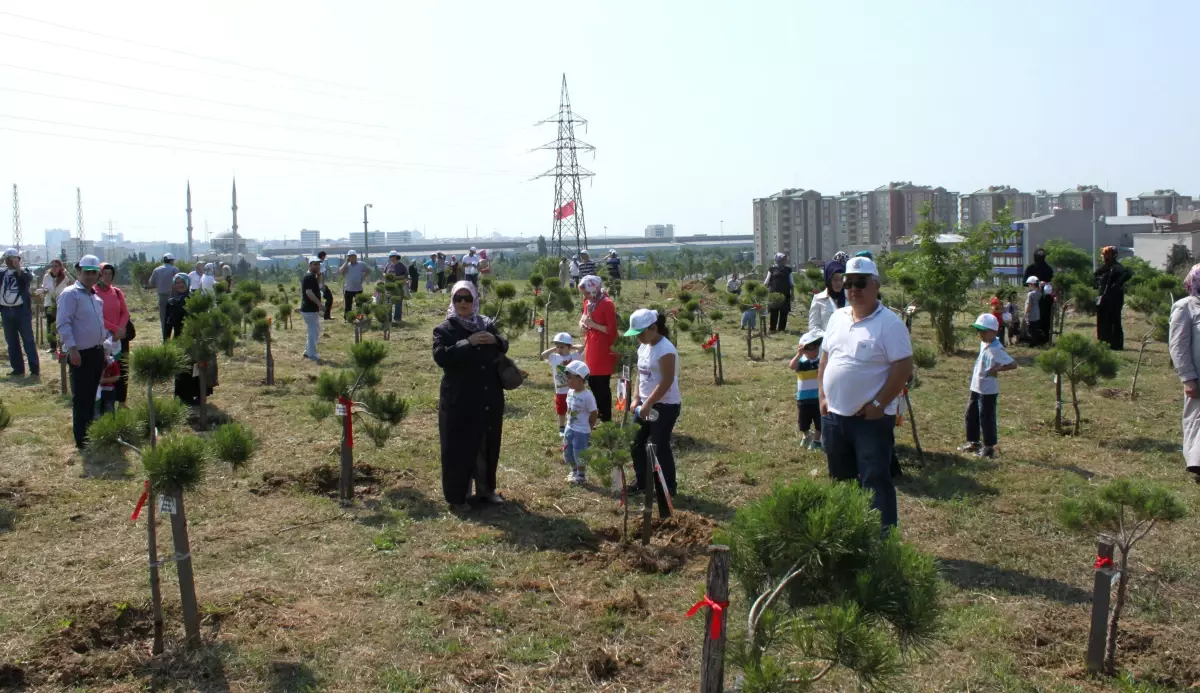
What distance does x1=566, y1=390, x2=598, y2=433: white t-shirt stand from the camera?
770cm

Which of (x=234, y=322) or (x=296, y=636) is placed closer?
(x=296, y=636)

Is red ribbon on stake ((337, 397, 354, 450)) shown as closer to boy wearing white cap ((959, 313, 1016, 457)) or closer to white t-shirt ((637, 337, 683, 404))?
white t-shirt ((637, 337, 683, 404))

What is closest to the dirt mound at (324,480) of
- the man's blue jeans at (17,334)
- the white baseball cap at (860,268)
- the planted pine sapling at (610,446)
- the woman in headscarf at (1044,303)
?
the planted pine sapling at (610,446)

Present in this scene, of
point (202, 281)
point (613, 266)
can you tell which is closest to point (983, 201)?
point (613, 266)

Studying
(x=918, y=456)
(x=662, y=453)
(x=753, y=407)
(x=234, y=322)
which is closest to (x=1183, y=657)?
(x=662, y=453)

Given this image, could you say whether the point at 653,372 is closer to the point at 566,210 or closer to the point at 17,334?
the point at 17,334

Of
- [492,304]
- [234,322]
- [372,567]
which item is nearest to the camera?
[372,567]

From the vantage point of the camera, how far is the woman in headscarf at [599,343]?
8047mm

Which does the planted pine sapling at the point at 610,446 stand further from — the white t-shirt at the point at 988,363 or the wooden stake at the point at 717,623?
the white t-shirt at the point at 988,363

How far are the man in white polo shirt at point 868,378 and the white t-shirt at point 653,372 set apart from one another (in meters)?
1.38

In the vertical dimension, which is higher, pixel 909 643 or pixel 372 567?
pixel 909 643

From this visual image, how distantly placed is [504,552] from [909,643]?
321 cm

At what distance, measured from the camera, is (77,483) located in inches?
289

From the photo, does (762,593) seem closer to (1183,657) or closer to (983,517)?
(1183,657)
